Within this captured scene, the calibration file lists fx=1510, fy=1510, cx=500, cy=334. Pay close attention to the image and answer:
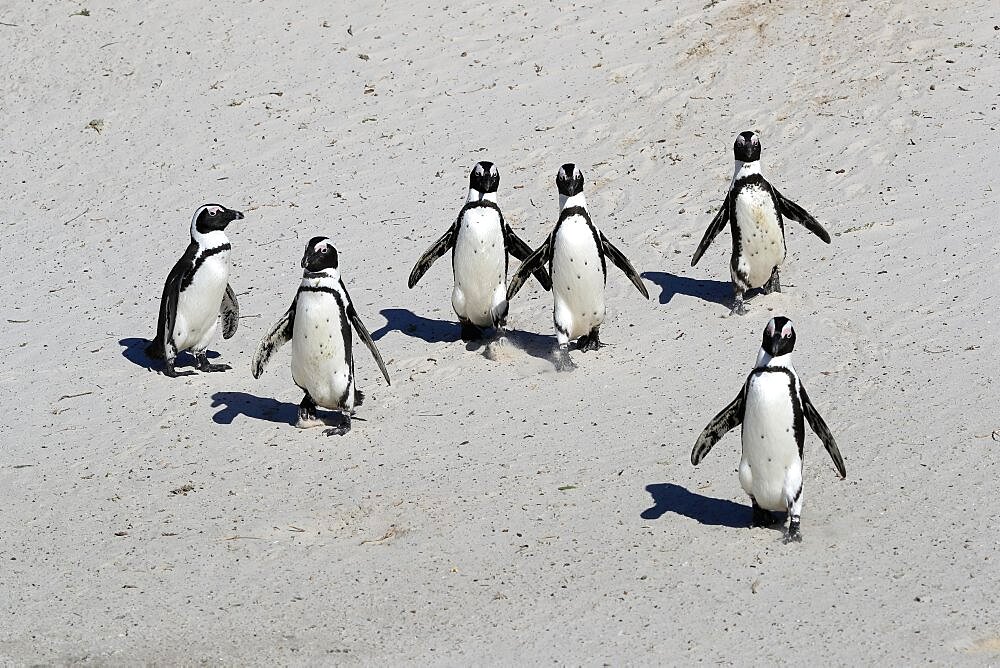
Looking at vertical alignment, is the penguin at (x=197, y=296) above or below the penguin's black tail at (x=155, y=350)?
above

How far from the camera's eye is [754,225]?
30.7 ft

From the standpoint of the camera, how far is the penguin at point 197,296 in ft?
29.8

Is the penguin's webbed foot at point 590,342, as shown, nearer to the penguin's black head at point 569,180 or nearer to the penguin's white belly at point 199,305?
the penguin's black head at point 569,180

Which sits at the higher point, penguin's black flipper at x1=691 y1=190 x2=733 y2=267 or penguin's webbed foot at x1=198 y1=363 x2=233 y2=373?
penguin's black flipper at x1=691 y1=190 x2=733 y2=267

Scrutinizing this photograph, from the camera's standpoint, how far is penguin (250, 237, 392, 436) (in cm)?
800

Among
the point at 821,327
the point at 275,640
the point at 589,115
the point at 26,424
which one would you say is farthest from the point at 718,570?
the point at 589,115

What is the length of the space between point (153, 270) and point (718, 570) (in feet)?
19.5

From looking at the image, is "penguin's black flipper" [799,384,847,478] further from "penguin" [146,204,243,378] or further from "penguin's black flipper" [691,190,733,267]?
"penguin" [146,204,243,378]

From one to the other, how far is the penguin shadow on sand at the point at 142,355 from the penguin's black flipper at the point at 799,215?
3675 mm

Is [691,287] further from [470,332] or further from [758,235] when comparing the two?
[470,332]

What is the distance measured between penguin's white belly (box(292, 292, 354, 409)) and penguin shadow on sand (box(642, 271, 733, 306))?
2.47 metres

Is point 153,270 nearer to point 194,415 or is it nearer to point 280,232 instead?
point 280,232

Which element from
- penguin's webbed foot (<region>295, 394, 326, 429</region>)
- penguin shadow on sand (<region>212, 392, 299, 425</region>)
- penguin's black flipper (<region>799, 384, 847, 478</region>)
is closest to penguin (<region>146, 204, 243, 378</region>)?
penguin shadow on sand (<region>212, 392, 299, 425</region>)

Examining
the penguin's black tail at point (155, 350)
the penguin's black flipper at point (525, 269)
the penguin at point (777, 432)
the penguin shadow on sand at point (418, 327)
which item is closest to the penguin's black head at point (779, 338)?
the penguin at point (777, 432)
